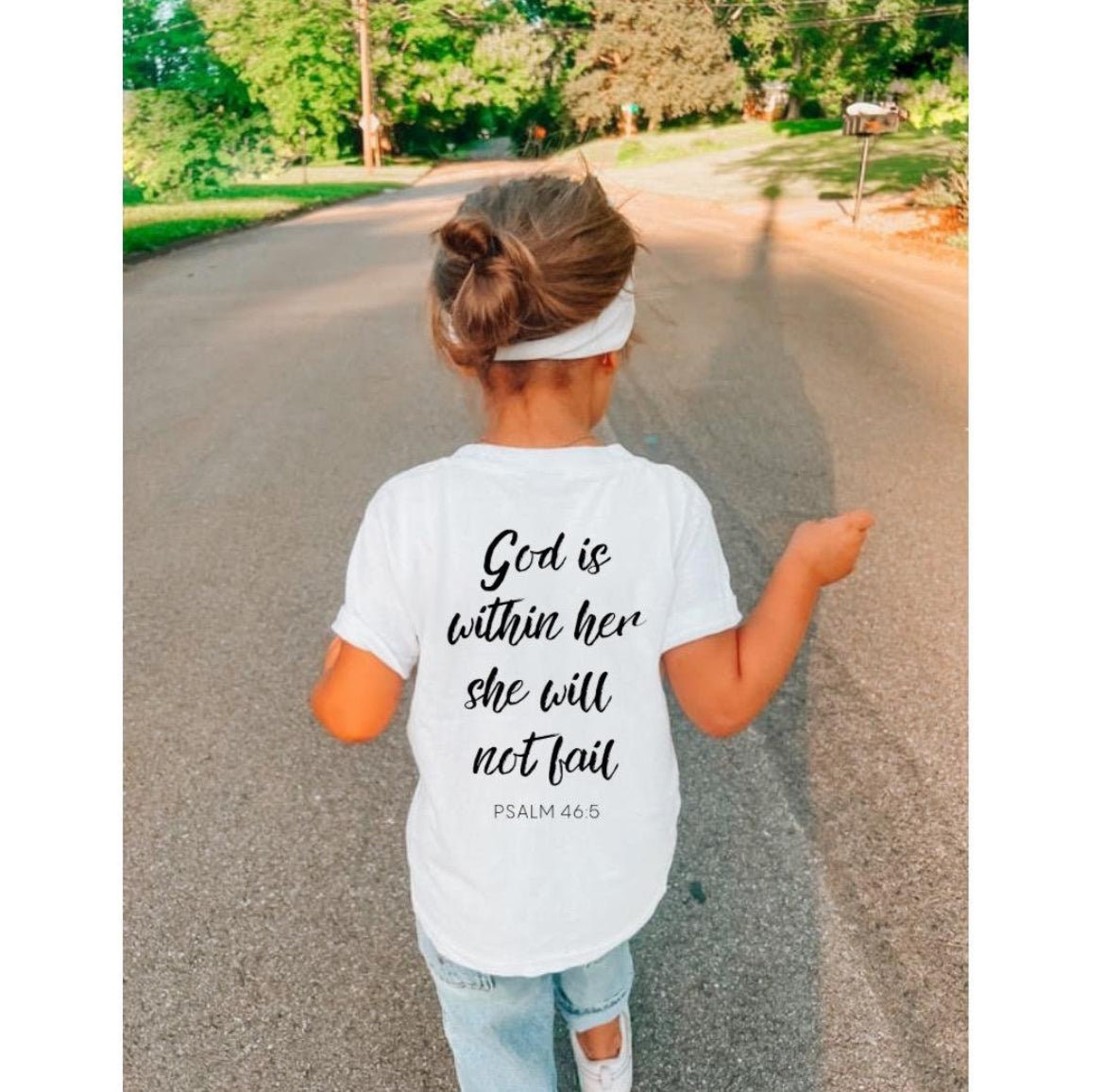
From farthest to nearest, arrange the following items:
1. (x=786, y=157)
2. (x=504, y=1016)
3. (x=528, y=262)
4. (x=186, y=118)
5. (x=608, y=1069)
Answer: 1. (x=786, y=157)
2. (x=186, y=118)
3. (x=608, y=1069)
4. (x=504, y=1016)
5. (x=528, y=262)

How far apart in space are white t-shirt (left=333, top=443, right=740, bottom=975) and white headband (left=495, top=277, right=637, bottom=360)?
0.11 metres

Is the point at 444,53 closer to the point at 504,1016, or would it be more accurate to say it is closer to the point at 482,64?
the point at 482,64

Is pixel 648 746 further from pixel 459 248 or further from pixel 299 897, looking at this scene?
pixel 299 897

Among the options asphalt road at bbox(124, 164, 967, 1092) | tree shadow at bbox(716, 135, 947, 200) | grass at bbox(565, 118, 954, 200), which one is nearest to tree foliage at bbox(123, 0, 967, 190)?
grass at bbox(565, 118, 954, 200)

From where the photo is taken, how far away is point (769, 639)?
114 centimetres

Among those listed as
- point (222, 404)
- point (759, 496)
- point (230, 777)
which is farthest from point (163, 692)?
point (222, 404)

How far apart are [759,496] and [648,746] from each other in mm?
2954

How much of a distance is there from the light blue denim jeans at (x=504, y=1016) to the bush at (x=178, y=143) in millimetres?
14344

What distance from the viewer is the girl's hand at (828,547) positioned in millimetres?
Result: 1147

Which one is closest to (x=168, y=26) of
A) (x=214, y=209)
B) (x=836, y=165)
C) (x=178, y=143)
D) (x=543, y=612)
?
(x=214, y=209)

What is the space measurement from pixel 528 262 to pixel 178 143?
56.7 ft

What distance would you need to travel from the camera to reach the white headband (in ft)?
3.46

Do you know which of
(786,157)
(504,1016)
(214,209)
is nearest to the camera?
(504,1016)
